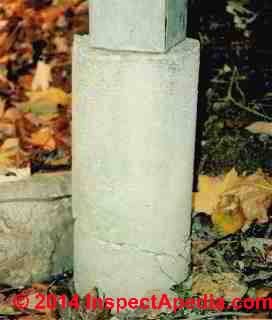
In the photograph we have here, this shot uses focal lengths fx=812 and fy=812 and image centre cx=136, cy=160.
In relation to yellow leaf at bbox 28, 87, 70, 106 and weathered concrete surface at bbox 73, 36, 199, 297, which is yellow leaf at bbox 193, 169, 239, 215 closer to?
weathered concrete surface at bbox 73, 36, 199, 297

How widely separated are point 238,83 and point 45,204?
5.76 ft

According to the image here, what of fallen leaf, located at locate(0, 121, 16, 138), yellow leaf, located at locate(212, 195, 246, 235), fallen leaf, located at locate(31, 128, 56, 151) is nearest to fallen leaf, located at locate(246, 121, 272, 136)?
Result: yellow leaf, located at locate(212, 195, 246, 235)

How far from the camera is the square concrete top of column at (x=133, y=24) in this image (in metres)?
2.81

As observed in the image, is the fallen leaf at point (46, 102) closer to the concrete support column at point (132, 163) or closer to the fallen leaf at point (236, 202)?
the fallen leaf at point (236, 202)

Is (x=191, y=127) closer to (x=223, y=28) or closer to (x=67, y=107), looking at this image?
(x=67, y=107)

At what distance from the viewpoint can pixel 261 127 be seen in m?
4.30

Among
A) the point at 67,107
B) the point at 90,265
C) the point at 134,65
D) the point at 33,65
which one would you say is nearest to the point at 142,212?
the point at 90,265

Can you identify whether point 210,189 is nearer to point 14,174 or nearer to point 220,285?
point 220,285

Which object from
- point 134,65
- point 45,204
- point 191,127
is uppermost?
point 134,65

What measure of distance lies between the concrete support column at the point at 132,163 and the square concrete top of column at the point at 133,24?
0.09 feet

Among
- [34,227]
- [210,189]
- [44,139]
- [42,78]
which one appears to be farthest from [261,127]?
[42,78]

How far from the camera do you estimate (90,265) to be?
3299 mm

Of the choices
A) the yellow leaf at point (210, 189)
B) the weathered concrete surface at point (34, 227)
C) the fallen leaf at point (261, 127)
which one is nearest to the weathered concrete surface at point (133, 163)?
the weathered concrete surface at point (34, 227)

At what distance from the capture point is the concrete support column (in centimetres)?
291
